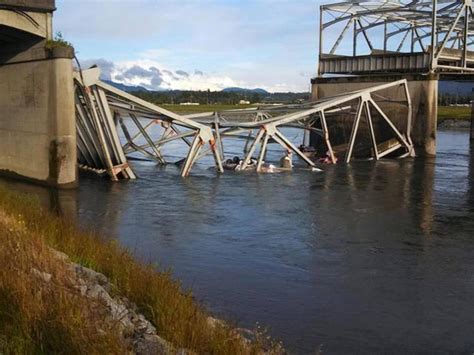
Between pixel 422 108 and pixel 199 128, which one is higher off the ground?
pixel 422 108

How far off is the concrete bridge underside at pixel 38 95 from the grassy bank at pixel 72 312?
54.5 ft

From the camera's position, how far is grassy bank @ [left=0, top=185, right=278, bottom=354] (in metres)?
5.71

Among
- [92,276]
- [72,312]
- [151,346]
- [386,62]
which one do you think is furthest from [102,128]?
[386,62]

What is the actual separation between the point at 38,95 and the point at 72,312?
851 inches

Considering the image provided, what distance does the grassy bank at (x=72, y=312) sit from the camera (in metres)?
5.71

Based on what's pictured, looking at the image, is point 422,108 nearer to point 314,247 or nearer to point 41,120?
point 41,120

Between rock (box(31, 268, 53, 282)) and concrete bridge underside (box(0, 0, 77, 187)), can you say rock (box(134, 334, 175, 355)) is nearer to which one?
rock (box(31, 268, 53, 282))

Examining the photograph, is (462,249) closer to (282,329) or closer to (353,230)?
(353,230)

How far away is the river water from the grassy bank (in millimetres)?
2435

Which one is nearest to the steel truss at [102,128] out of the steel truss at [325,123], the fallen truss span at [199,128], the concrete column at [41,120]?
the fallen truss span at [199,128]

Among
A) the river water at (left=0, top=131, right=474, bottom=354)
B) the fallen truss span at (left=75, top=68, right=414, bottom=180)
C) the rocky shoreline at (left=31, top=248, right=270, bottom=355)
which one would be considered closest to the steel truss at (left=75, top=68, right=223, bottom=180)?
the fallen truss span at (left=75, top=68, right=414, bottom=180)

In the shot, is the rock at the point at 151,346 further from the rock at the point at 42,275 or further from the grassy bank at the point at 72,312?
the rock at the point at 42,275

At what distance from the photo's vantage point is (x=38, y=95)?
85.5ft

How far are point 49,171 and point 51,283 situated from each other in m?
19.5
